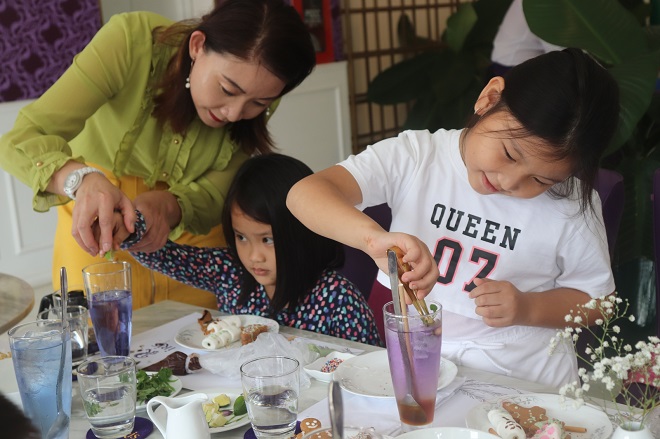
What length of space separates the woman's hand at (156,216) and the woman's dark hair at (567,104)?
0.88 m

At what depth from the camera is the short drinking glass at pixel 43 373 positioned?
1189mm

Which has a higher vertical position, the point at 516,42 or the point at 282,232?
the point at 516,42

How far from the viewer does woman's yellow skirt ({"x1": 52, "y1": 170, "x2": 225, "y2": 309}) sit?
84.2 inches

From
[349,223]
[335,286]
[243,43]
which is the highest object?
[243,43]

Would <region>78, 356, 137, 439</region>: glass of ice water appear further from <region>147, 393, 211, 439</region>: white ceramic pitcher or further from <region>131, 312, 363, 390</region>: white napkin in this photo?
<region>131, 312, 363, 390</region>: white napkin

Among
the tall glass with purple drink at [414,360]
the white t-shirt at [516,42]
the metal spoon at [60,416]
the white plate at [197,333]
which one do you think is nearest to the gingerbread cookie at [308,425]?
the tall glass with purple drink at [414,360]

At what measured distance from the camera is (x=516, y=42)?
3.81 meters

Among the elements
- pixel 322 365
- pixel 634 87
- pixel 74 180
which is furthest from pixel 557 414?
pixel 634 87

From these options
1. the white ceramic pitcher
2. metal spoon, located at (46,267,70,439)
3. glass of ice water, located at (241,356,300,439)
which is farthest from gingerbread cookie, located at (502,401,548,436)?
metal spoon, located at (46,267,70,439)

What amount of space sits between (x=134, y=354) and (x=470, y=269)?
28.5 inches

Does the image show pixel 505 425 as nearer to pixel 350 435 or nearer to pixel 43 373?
pixel 350 435

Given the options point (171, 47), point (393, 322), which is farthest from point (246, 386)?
point (171, 47)

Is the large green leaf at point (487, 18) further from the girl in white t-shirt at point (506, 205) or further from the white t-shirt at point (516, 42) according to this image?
the girl in white t-shirt at point (506, 205)

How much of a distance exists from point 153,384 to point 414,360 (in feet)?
1.66
